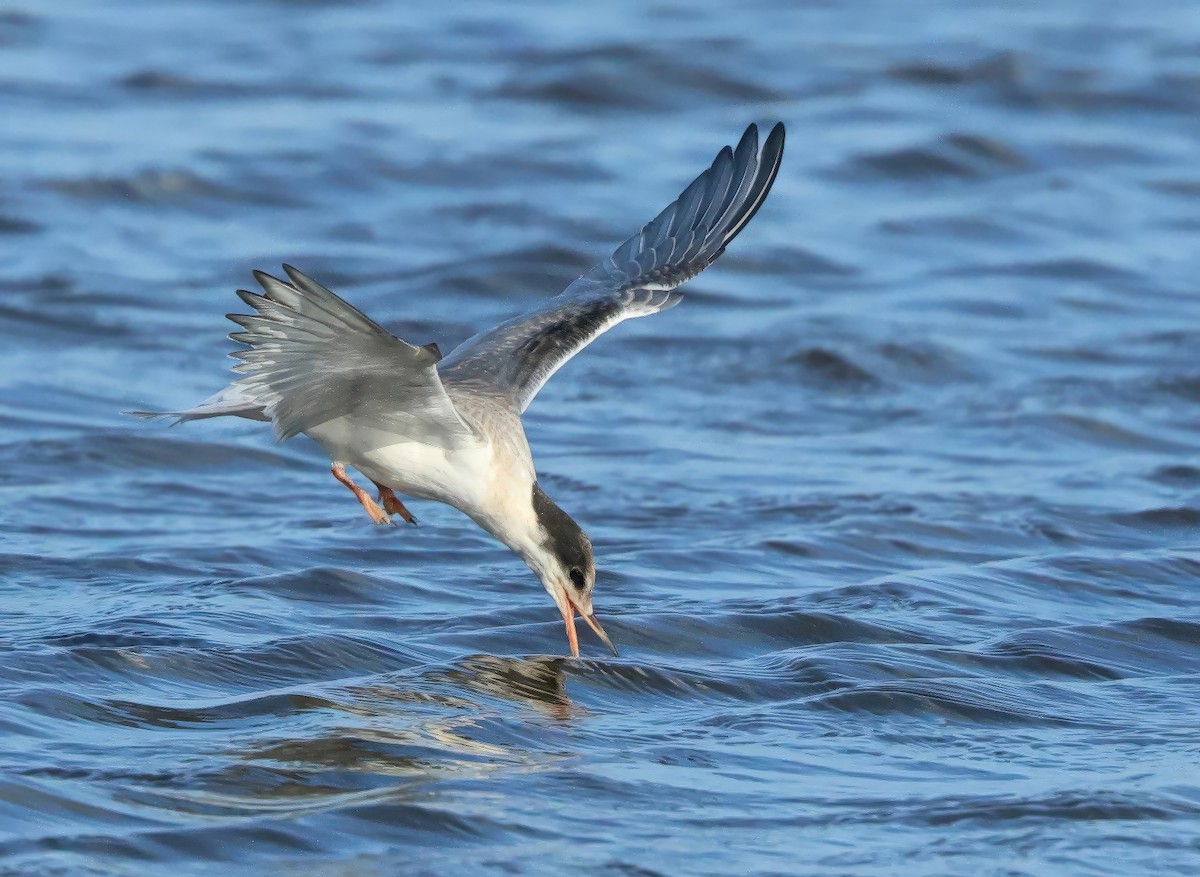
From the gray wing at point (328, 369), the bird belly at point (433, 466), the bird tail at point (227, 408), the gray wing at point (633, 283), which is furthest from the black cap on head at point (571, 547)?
the bird tail at point (227, 408)

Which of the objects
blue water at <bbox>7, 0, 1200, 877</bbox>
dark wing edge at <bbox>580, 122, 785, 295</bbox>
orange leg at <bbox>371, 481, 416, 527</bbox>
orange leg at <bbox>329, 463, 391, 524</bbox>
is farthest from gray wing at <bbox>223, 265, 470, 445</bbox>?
dark wing edge at <bbox>580, 122, 785, 295</bbox>

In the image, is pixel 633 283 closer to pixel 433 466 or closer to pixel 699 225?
pixel 699 225

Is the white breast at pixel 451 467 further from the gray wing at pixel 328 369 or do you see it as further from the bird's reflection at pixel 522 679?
the bird's reflection at pixel 522 679

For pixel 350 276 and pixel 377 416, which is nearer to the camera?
pixel 377 416

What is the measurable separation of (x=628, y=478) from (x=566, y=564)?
2.75m

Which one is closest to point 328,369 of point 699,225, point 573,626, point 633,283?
point 573,626

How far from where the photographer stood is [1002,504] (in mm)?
9539

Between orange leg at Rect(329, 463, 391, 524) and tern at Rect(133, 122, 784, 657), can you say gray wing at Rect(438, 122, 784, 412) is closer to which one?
tern at Rect(133, 122, 784, 657)

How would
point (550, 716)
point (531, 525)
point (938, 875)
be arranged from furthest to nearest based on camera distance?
1. point (531, 525)
2. point (550, 716)
3. point (938, 875)

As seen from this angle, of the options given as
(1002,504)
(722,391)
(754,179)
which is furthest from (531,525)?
(722,391)

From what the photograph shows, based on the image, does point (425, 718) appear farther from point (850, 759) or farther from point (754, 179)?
point (754, 179)

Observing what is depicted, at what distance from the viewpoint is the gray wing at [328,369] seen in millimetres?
5855

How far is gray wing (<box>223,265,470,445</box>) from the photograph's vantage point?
19.2 feet

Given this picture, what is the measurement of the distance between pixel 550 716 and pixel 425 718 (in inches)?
16.4
